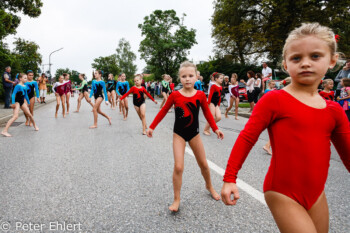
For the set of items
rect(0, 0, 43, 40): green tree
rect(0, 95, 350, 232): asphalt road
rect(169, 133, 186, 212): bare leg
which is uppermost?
rect(0, 0, 43, 40): green tree

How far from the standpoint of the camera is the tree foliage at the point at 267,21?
24.5 m

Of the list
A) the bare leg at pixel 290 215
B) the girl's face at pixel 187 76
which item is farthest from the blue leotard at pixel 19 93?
the bare leg at pixel 290 215

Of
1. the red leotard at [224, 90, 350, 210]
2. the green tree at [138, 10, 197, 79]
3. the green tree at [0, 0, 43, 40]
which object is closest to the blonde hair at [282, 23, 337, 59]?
the red leotard at [224, 90, 350, 210]

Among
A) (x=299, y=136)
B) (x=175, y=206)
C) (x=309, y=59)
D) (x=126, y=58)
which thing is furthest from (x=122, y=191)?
(x=126, y=58)

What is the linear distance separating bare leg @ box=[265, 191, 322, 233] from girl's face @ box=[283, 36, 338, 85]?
0.66 m

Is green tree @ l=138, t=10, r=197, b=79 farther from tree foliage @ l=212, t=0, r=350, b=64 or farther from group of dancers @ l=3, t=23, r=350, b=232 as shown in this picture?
group of dancers @ l=3, t=23, r=350, b=232

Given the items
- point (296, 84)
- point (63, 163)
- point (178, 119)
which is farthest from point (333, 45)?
point (63, 163)

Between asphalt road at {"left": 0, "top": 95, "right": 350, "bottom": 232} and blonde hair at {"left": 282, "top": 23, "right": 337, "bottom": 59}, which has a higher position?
blonde hair at {"left": 282, "top": 23, "right": 337, "bottom": 59}

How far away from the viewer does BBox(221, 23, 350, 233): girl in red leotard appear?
1.48 m

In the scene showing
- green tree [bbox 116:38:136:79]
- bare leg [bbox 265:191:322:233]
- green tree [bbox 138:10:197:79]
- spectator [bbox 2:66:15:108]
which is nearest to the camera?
bare leg [bbox 265:191:322:233]

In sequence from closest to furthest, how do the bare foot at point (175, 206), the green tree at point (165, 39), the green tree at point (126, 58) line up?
the bare foot at point (175, 206)
the green tree at point (165, 39)
the green tree at point (126, 58)

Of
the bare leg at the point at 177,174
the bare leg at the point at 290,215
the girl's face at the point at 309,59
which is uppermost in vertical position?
the girl's face at the point at 309,59

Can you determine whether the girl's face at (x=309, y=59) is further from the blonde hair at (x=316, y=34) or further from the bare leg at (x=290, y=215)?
the bare leg at (x=290, y=215)

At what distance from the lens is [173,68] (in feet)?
153
